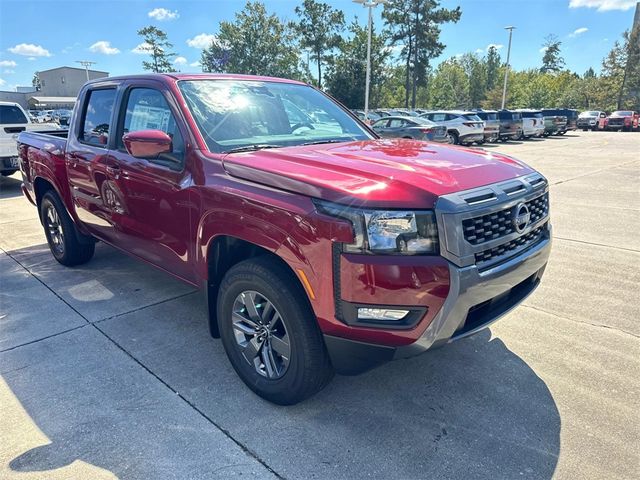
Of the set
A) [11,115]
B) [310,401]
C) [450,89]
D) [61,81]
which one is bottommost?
[310,401]

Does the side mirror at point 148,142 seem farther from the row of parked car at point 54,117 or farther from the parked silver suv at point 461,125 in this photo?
the row of parked car at point 54,117

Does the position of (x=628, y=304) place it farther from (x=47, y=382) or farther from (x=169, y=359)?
(x=47, y=382)

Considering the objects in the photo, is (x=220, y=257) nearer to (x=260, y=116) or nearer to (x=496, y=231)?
(x=260, y=116)

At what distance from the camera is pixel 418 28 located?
4469 centimetres

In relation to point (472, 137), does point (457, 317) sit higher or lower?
higher

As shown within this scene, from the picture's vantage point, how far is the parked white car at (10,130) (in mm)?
9805

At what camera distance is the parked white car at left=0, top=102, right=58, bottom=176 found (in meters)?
9.80

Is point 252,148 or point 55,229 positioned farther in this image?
point 55,229

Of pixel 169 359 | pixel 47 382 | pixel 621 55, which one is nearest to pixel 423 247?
pixel 169 359

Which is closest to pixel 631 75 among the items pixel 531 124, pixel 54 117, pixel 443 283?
pixel 531 124

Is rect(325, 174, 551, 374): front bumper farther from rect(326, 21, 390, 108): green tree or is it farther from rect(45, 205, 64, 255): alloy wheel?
rect(326, 21, 390, 108): green tree

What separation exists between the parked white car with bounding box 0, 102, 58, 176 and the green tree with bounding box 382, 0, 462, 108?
40.8 metres

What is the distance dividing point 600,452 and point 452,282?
1.24 metres

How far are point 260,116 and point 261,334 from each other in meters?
1.63
